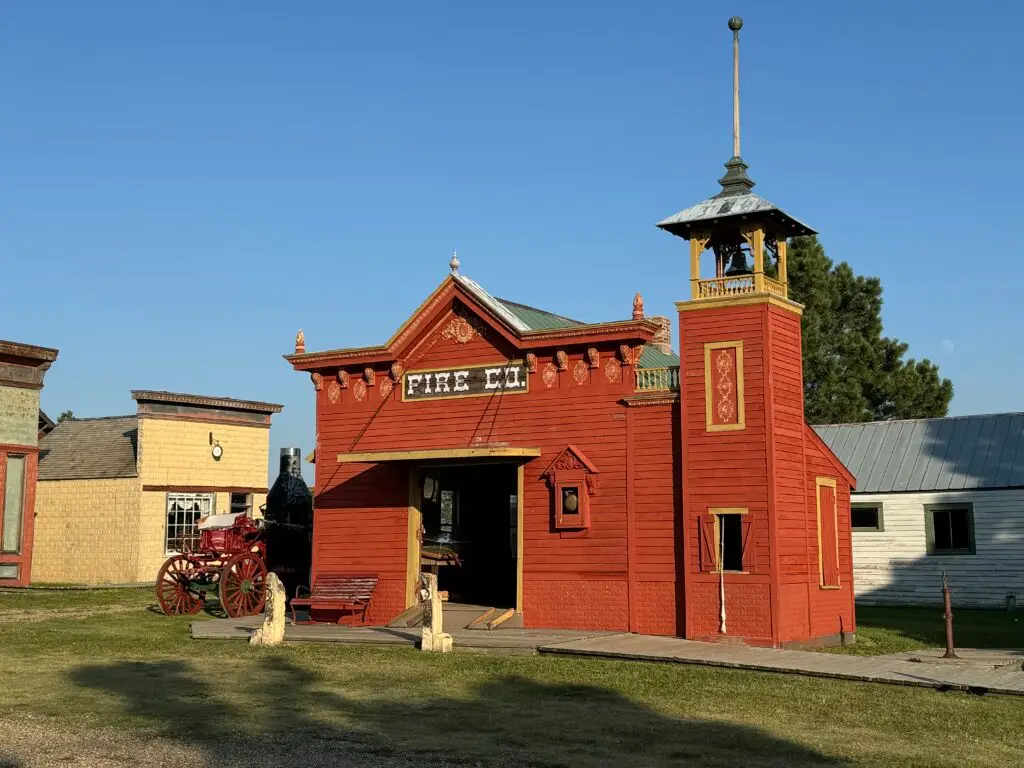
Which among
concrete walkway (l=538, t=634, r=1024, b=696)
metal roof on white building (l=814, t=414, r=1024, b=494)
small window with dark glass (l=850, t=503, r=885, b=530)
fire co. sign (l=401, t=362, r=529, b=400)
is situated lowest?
concrete walkway (l=538, t=634, r=1024, b=696)

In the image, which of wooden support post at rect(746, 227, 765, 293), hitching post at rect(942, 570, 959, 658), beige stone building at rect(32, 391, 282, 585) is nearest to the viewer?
hitching post at rect(942, 570, 959, 658)

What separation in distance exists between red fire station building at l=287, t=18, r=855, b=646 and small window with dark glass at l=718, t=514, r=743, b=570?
0.04 m

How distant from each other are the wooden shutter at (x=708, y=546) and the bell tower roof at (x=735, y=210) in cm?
551

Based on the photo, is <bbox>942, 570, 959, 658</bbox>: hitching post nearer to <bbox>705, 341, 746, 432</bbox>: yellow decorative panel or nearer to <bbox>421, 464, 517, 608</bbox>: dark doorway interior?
<bbox>705, 341, 746, 432</bbox>: yellow decorative panel

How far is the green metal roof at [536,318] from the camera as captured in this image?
2578 centimetres

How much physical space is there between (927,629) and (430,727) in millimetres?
16341

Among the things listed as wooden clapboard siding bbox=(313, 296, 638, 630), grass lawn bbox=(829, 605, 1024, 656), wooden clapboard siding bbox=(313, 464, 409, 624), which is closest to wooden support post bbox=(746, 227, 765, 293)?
wooden clapboard siding bbox=(313, 296, 638, 630)

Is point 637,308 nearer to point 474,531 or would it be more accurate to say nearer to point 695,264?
point 695,264

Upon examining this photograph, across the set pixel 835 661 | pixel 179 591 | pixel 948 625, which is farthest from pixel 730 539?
pixel 179 591

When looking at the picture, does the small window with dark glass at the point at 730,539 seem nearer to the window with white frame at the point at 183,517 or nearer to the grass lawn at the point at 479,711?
the grass lawn at the point at 479,711

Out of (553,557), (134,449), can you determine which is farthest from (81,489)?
(553,557)

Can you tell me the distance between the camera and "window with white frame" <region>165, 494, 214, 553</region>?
37312 millimetres

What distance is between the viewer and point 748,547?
2134 cm

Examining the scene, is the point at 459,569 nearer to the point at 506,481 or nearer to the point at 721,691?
the point at 506,481
